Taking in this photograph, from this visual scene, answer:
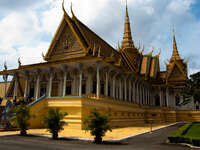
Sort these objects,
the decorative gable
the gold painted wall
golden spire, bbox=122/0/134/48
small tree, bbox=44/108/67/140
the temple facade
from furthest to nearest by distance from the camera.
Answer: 1. golden spire, bbox=122/0/134/48
2. the decorative gable
3. the temple facade
4. the gold painted wall
5. small tree, bbox=44/108/67/140

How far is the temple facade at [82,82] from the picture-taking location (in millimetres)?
16592

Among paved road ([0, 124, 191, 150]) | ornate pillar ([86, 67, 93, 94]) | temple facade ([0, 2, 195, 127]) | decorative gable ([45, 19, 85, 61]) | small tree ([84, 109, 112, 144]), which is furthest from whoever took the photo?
decorative gable ([45, 19, 85, 61])

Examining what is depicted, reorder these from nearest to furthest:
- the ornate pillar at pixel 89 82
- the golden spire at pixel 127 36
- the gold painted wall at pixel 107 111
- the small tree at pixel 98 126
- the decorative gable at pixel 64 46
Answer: the small tree at pixel 98 126, the gold painted wall at pixel 107 111, the ornate pillar at pixel 89 82, the decorative gable at pixel 64 46, the golden spire at pixel 127 36

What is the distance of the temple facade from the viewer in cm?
1659

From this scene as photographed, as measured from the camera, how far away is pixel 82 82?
2159 centimetres

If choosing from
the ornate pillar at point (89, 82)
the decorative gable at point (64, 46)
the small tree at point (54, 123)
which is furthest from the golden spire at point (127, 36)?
the small tree at point (54, 123)

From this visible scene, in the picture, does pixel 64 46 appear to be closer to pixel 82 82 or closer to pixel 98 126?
pixel 82 82

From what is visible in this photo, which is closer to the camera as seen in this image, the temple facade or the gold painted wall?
the gold painted wall

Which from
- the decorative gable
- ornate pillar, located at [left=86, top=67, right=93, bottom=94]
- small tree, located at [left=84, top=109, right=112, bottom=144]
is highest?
the decorative gable

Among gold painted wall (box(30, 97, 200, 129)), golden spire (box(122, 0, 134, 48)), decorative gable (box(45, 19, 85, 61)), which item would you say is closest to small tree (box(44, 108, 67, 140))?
gold painted wall (box(30, 97, 200, 129))

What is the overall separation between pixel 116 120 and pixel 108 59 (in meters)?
5.93

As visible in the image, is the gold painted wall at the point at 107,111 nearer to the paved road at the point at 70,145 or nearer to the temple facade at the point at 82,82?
the temple facade at the point at 82,82

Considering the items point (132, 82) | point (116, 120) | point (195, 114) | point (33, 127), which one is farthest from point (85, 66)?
point (195, 114)

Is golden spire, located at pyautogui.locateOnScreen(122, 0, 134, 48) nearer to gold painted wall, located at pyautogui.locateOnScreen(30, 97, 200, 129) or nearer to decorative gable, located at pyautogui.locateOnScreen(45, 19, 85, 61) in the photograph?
gold painted wall, located at pyautogui.locateOnScreen(30, 97, 200, 129)
